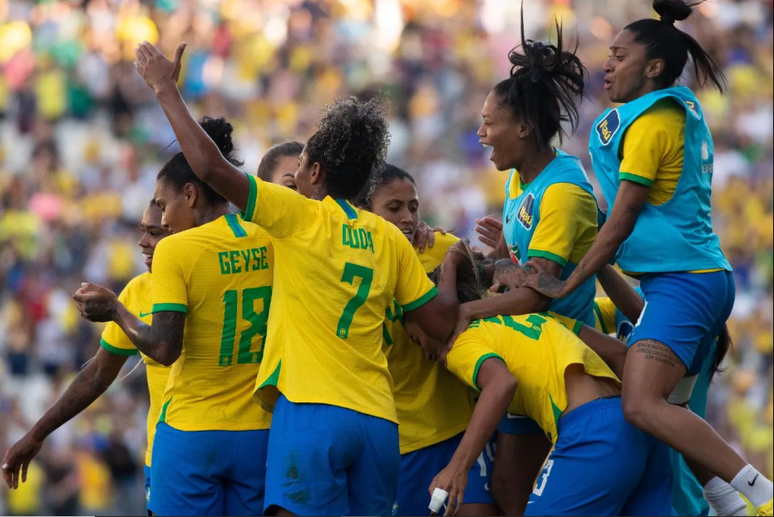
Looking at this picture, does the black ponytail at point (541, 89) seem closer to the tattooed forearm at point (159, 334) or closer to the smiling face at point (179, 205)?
the smiling face at point (179, 205)

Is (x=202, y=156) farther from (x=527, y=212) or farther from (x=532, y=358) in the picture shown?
(x=527, y=212)

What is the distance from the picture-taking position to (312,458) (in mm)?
3857

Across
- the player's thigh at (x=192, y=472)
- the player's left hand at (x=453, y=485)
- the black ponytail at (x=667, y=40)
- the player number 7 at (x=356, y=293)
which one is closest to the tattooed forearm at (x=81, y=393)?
the player's thigh at (x=192, y=472)

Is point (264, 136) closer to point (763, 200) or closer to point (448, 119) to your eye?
point (448, 119)

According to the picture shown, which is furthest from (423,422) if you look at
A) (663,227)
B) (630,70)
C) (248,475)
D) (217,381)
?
(630,70)

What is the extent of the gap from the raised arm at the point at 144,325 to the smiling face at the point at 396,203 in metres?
1.13

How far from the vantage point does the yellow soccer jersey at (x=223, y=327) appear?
4289mm

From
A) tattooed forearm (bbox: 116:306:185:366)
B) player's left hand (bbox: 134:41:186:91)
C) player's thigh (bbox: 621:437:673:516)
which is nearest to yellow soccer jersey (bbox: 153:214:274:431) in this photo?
tattooed forearm (bbox: 116:306:185:366)

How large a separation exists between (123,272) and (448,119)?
4.31 meters

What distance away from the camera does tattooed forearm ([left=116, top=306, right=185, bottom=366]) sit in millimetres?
4156

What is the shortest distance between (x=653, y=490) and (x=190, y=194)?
7.02 feet

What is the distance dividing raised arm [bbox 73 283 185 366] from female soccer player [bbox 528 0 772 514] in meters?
1.45

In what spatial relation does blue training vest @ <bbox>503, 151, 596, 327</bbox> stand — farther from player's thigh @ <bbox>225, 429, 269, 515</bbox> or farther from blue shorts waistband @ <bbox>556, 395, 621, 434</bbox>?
player's thigh @ <bbox>225, 429, 269, 515</bbox>

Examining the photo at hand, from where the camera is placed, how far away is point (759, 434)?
1127 centimetres
